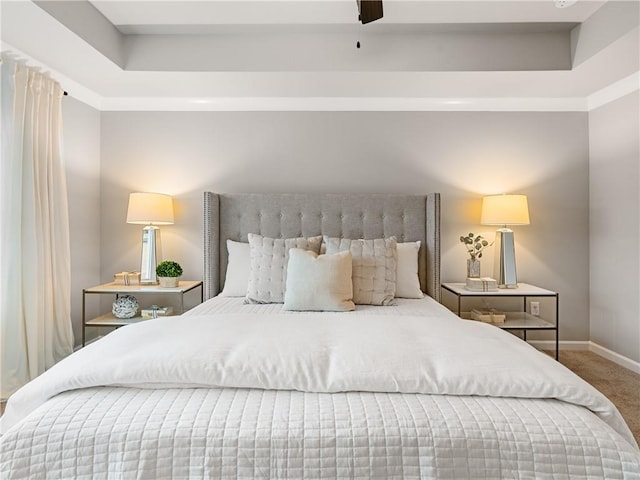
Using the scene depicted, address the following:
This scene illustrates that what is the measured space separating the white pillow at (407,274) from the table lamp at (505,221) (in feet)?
2.53

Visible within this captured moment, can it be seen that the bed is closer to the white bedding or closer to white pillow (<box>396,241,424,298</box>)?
the white bedding

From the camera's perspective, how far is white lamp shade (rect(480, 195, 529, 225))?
3115 mm

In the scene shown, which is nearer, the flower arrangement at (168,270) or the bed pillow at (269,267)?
the bed pillow at (269,267)

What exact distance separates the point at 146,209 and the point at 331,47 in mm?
1896

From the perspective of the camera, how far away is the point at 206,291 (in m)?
3.15

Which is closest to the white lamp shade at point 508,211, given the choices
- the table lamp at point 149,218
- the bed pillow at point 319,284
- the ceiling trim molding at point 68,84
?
the bed pillow at point 319,284

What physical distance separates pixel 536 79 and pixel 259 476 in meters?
3.26

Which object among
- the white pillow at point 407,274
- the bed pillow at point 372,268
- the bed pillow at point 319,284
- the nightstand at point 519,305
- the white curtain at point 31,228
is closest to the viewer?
the bed pillow at point 319,284

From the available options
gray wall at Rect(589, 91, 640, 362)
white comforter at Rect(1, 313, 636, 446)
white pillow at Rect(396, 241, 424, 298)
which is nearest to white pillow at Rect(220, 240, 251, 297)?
white pillow at Rect(396, 241, 424, 298)

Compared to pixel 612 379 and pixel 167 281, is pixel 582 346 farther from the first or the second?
pixel 167 281

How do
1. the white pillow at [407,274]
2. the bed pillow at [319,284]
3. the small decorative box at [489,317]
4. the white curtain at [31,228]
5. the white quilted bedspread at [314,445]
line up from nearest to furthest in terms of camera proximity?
the white quilted bedspread at [314,445] < the bed pillow at [319,284] < the white curtain at [31,228] < the white pillow at [407,274] < the small decorative box at [489,317]

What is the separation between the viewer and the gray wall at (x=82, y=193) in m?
3.18

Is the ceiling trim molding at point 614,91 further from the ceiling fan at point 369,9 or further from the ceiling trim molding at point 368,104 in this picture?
the ceiling fan at point 369,9

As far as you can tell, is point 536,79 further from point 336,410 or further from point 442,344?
point 336,410
